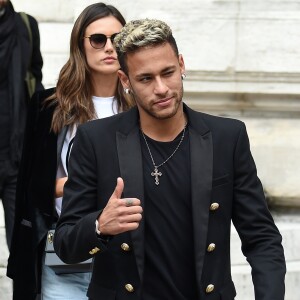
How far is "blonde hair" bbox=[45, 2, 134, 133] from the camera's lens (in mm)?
5059

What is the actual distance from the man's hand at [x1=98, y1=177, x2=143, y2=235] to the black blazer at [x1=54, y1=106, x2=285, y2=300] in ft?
0.77

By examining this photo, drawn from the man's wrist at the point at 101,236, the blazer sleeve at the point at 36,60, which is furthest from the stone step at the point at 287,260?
the man's wrist at the point at 101,236

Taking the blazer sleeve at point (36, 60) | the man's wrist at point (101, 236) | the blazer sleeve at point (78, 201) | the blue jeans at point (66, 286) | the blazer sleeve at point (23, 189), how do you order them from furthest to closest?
the blazer sleeve at point (36, 60) → the blazer sleeve at point (23, 189) → the blue jeans at point (66, 286) → the blazer sleeve at point (78, 201) → the man's wrist at point (101, 236)

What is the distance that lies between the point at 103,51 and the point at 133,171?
1.46 metres

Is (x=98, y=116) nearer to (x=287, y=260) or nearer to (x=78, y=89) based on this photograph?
(x=78, y=89)

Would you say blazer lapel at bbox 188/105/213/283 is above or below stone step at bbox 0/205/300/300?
above

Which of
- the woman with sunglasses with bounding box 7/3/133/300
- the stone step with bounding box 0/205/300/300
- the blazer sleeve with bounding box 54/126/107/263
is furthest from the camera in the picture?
the stone step with bounding box 0/205/300/300

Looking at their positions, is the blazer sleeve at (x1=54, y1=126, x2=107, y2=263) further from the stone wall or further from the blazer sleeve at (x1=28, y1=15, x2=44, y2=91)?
the blazer sleeve at (x1=28, y1=15, x2=44, y2=91)

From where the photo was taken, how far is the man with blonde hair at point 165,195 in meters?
3.79

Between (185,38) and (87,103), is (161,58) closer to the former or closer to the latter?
(87,103)

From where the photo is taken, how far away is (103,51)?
521 cm

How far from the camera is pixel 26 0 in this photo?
9828 millimetres

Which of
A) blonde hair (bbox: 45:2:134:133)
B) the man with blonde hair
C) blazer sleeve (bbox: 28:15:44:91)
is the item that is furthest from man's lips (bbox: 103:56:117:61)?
blazer sleeve (bbox: 28:15:44:91)

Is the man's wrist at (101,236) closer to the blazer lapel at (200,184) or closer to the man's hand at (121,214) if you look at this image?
the man's hand at (121,214)
